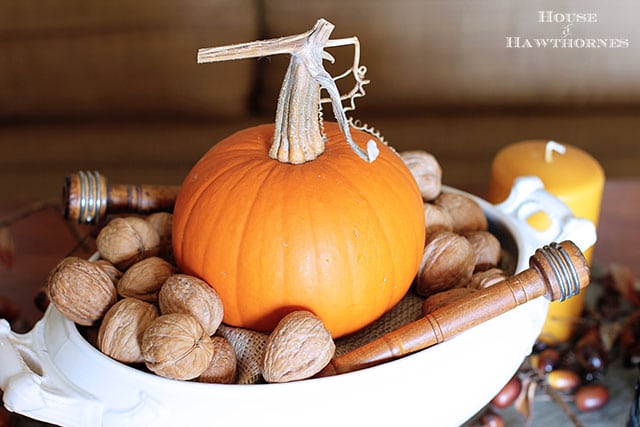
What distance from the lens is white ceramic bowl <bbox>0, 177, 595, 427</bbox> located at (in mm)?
485

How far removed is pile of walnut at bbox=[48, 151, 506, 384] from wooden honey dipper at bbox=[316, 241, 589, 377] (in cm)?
3

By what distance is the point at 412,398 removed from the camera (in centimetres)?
52

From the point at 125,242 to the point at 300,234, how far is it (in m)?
0.19

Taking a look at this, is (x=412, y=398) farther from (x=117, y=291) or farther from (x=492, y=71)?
(x=492, y=71)

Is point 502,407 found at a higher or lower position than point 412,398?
lower

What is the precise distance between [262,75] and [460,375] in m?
1.28

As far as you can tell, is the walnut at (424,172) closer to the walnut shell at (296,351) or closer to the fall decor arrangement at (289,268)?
the fall decor arrangement at (289,268)

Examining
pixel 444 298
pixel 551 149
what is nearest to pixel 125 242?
pixel 444 298

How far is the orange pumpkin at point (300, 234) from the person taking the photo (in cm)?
56

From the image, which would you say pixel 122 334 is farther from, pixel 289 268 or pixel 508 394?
pixel 508 394

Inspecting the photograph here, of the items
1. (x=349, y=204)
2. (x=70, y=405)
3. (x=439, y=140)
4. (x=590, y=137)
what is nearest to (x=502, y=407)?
(x=349, y=204)

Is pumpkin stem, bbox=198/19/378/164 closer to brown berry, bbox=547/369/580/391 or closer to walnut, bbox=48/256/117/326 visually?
walnut, bbox=48/256/117/326

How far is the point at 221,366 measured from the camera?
0.54m

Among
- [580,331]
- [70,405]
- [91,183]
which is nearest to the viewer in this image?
[70,405]
